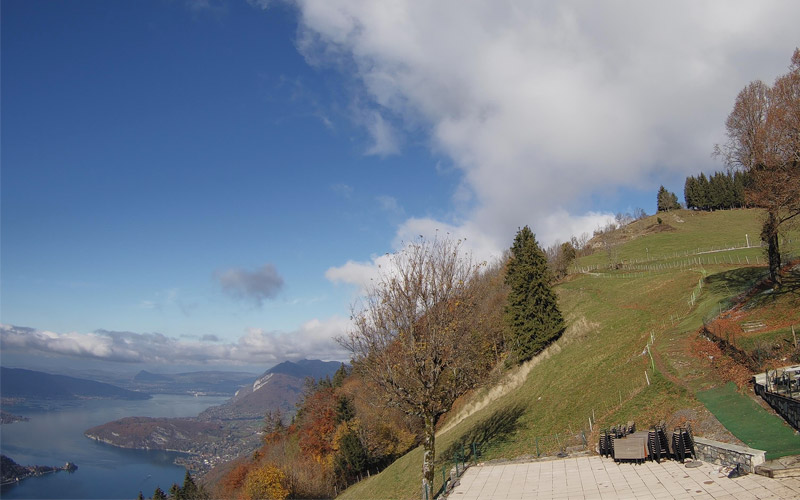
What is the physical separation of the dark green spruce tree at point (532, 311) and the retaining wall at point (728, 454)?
83.4 ft

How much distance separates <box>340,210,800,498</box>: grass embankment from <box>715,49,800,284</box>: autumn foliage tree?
3.87m

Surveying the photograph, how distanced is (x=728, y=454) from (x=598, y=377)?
14.4 meters

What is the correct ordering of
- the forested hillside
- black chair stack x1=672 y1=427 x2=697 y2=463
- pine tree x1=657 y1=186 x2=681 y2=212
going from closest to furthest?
black chair stack x1=672 y1=427 x2=697 y2=463
the forested hillside
pine tree x1=657 y1=186 x2=681 y2=212

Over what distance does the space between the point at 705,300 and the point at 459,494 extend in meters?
28.1

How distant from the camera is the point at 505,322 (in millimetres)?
43781

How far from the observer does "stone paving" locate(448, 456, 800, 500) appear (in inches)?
405

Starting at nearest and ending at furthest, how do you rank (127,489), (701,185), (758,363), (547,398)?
(758,363), (547,398), (701,185), (127,489)

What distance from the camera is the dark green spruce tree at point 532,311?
3903cm

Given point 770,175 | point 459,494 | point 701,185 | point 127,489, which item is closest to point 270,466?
point 459,494

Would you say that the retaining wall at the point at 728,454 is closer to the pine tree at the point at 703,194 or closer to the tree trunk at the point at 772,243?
the tree trunk at the point at 772,243

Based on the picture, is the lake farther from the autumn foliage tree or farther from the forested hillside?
the autumn foliage tree

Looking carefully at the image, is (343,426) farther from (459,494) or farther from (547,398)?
(459,494)

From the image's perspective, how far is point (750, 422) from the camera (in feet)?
44.7

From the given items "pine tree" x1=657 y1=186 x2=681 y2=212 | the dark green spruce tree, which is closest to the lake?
the dark green spruce tree
